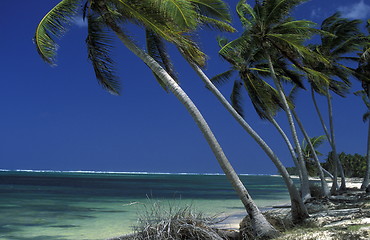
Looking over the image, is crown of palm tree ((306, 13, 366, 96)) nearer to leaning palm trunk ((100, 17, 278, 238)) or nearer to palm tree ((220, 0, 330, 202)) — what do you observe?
palm tree ((220, 0, 330, 202))

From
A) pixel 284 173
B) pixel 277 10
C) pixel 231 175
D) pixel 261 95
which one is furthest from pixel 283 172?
pixel 277 10

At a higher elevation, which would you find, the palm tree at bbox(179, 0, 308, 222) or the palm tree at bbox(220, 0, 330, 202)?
the palm tree at bbox(220, 0, 330, 202)

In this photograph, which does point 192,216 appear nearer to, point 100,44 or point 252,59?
point 100,44

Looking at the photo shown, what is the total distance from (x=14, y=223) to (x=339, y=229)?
13.1 metres

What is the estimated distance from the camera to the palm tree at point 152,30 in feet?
25.2

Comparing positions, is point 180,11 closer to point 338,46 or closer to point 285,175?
point 285,175

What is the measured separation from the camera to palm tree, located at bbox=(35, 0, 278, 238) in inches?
302

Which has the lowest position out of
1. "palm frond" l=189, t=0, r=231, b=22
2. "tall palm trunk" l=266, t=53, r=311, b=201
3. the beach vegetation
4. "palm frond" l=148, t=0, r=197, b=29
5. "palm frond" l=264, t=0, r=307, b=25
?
the beach vegetation

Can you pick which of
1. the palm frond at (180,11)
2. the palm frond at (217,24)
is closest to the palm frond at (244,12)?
the palm frond at (217,24)

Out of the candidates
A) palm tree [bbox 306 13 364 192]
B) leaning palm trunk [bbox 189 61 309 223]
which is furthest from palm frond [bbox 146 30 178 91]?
palm tree [bbox 306 13 364 192]

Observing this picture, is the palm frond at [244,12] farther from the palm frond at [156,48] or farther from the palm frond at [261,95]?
the palm frond at [156,48]

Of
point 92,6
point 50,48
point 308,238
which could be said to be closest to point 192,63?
point 92,6

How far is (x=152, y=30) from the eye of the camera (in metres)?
8.85

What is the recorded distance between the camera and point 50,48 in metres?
9.28
